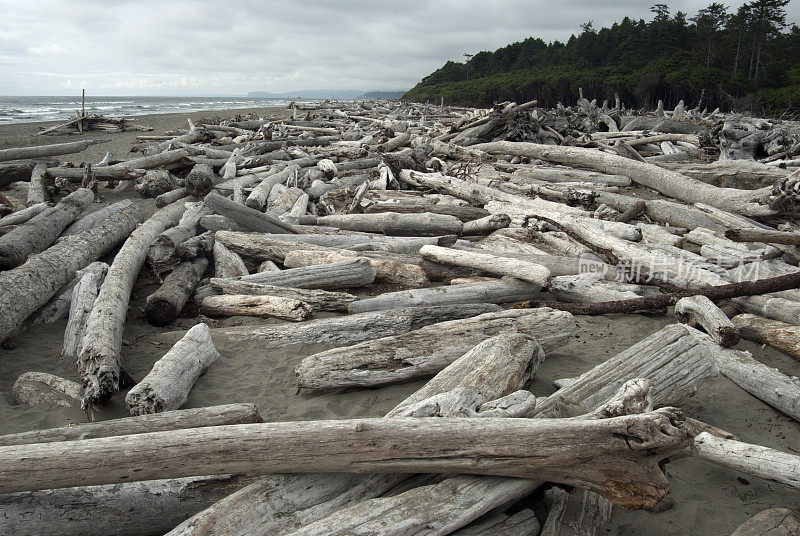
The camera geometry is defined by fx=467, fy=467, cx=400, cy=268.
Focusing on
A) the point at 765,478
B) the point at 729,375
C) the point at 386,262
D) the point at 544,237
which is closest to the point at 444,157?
the point at 544,237

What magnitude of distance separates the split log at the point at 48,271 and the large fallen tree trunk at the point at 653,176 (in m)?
10.0

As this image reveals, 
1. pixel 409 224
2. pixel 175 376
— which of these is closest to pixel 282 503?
pixel 175 376

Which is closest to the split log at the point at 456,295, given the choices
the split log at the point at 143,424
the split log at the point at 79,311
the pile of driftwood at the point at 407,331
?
the pile of driftwood at the point at 407,331

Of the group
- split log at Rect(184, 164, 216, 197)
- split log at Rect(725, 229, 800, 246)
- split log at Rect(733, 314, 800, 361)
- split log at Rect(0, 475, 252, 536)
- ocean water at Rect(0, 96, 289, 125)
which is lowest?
split log at Rect(0, 475, 252, 536)

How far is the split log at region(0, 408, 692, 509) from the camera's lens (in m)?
2.17

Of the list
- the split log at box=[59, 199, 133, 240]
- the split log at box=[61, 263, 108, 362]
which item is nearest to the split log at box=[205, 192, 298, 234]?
the split log at box=[59, 199, 133, 240]

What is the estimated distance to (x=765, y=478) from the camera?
2.71 metres

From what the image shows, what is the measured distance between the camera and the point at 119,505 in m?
2.34

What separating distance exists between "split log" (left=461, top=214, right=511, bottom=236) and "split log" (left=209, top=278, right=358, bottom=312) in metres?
3.05

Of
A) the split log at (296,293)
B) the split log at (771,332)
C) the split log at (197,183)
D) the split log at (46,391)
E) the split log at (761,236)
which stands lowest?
the split log at (46,391)

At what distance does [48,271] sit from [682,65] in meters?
59.0

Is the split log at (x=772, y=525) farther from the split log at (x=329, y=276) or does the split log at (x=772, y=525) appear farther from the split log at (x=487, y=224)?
the split log at (x=487, y=224)

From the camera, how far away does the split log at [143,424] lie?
2.62 meters

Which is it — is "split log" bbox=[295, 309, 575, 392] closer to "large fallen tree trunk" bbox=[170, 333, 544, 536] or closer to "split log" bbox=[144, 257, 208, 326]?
"large fallen tree trunk" bbox=[170, 333, 544, 536]
